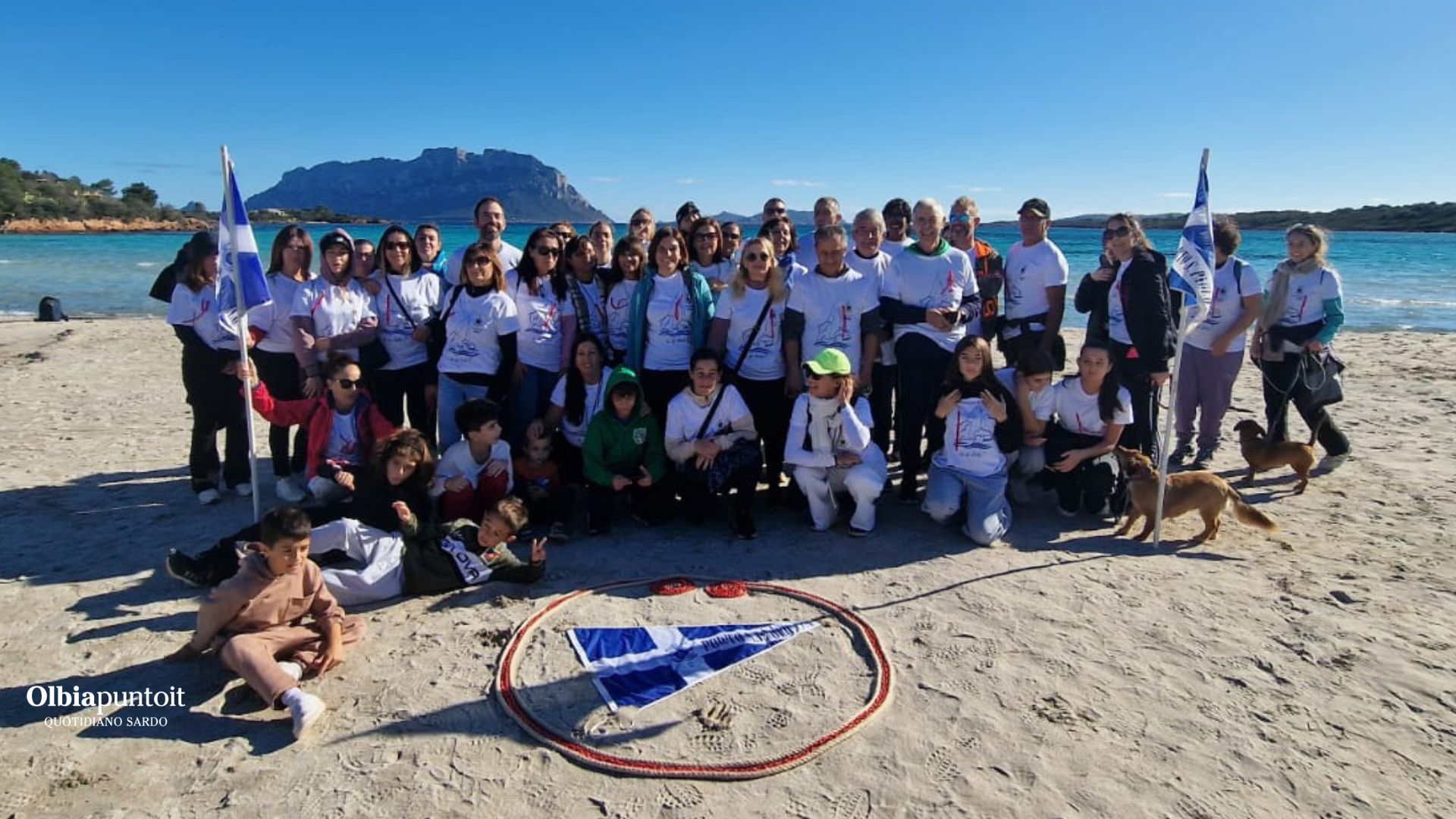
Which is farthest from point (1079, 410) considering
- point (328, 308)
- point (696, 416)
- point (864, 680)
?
point (328, 308)

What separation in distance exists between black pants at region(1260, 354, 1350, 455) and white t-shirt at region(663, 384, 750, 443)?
14.7 feet

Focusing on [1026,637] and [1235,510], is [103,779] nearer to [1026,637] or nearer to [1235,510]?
[1026,637]

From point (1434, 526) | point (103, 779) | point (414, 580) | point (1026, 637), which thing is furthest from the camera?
point (1434, 526)

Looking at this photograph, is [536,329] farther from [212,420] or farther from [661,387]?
[212,420]

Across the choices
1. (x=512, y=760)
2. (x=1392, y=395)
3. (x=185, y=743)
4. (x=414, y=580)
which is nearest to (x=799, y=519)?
(x=414, y=580)

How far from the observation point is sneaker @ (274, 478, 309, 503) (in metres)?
5.96

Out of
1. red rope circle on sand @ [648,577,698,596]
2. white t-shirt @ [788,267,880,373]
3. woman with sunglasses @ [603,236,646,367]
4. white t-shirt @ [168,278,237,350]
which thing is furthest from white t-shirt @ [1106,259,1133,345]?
white t-shirt @ [168,278,237,350]

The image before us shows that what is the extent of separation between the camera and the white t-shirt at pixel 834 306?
5.61 meters

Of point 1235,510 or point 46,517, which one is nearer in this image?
point 1235,510

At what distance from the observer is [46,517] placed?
5656 millimetres

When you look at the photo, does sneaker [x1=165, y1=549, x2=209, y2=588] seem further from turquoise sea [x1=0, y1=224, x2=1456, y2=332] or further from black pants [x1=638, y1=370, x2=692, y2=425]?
turquoise sea [x1=0, y1=224, x2=1456, y2=332]

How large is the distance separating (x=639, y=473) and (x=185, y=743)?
9.61 feet

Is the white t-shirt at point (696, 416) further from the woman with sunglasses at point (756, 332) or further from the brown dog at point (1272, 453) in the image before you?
the brown dog at point (1272, 453)

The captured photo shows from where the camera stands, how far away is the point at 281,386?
5895 millimetres
